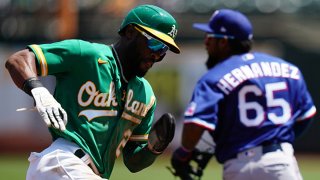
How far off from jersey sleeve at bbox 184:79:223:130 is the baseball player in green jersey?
594mm

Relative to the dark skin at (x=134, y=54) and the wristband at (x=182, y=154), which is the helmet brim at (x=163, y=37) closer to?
the dark skin at (x=134, y=54)

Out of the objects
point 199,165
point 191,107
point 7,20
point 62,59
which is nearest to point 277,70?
point 191,107

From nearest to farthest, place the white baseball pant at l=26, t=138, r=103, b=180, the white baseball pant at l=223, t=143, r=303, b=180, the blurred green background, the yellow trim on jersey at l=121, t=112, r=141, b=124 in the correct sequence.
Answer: the white baseball pant at l=26, t=138, r=103, b=180
the yellow trim on jersey at l=121, t=112, r=141, b=124
the white baseball pant at l=223, t=143, r=303, b=180
the blurred green background

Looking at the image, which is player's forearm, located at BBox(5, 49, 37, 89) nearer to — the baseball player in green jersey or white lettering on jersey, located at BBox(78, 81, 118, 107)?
the baseball player in green jersey

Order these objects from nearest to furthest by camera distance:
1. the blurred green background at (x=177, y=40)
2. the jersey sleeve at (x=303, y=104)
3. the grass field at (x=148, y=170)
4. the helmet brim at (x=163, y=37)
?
the helmet brim at (x=163, y=37) → the jersey sleeve at (x=303, y=104) → the grass field at (x=148, y=170) → the blurred green background at (x=177, y=40)

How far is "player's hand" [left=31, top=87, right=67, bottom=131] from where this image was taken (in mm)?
4141

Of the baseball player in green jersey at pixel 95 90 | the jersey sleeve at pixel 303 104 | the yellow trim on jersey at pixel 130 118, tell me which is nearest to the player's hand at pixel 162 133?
the baseball player in green jersey at pixel 95 90

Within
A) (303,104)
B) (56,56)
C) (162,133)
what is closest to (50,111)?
(56,56)

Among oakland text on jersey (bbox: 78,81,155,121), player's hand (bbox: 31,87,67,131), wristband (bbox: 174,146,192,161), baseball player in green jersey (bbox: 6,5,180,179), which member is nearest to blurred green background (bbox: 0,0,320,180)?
wristband (bbox: 174,146,192,161)

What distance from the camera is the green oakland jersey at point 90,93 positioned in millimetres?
4594

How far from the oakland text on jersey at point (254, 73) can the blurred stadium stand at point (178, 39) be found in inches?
471

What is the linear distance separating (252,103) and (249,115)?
0.09m

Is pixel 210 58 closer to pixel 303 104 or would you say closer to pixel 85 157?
pixel 303 104

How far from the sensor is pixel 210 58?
618 cm
